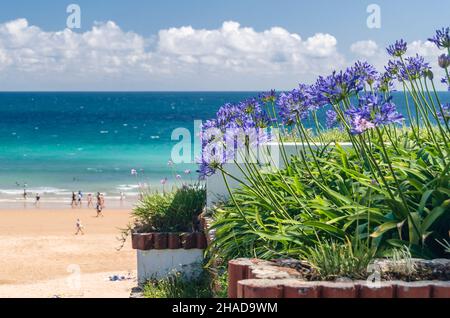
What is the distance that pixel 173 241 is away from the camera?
8383 millimetres

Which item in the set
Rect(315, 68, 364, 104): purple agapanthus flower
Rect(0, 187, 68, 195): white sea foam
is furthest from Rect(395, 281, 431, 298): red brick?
Rect(0, 187, 68, 195): white sea foam

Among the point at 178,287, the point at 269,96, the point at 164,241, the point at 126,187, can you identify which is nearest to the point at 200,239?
the point at 164,241

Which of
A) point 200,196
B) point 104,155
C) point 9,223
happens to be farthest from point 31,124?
point 200,196

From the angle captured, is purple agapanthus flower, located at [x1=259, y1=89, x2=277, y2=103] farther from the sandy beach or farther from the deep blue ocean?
the deep blue ocean

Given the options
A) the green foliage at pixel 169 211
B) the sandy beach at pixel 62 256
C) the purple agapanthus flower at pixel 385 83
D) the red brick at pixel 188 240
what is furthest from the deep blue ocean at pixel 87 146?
the purple agapanthus flower at pixel 385 83

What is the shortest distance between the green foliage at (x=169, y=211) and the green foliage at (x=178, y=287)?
2.48 ft

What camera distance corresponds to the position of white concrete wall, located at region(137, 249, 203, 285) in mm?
8312

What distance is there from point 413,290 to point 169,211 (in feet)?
18.1

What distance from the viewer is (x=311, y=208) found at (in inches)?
222

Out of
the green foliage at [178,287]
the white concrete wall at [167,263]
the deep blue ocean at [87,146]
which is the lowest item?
the green foliage at [178,287]

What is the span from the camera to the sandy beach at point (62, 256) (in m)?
14.2

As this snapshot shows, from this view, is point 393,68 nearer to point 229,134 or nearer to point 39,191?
point 229,134

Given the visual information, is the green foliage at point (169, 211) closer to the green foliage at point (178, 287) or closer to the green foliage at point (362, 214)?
the green foliage at point (178, 287)
